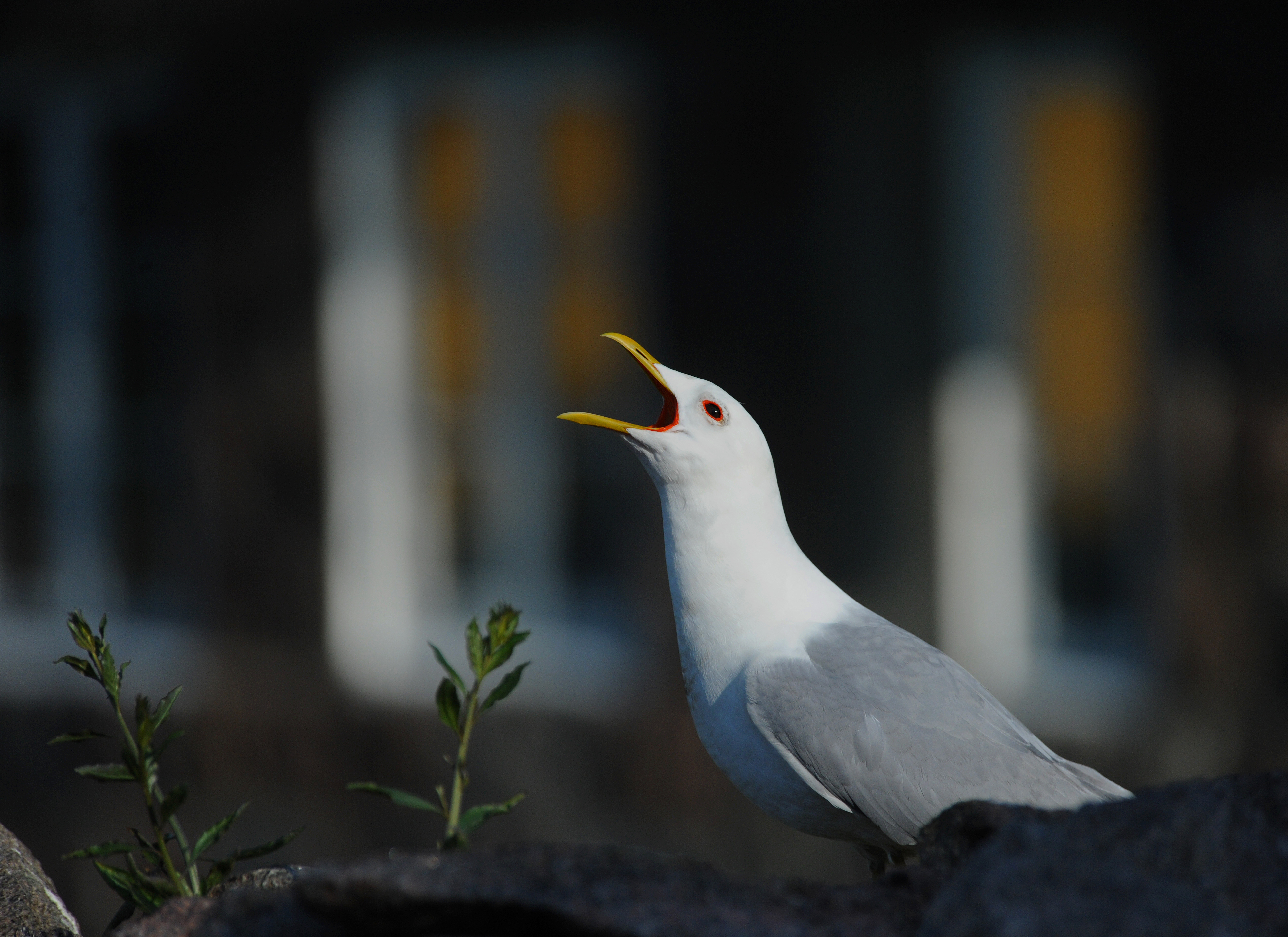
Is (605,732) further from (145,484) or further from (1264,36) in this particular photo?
(1264,36)

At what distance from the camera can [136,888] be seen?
1.46m

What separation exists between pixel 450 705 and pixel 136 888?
443 mm

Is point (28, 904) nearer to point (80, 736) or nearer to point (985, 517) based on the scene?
point (80, 736)

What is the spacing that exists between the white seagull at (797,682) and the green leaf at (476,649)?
549 mm

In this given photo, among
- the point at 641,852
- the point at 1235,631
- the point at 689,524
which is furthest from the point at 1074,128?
the point at 641,852

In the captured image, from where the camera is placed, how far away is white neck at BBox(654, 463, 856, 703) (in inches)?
75.3

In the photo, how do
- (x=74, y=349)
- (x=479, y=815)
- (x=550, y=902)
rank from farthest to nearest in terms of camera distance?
(x=74, y=349), (x=479, y=815), (x=550, y=902)

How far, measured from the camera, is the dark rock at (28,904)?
1.59m

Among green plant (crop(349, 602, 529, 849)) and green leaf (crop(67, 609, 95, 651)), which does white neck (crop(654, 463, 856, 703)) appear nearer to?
green plant (crop(349, 602, 529, 849))

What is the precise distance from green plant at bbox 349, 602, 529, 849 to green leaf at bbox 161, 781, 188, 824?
0.16 meters

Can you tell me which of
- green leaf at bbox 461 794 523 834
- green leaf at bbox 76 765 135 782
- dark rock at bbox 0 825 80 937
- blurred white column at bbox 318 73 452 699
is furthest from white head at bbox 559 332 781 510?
blurred white column at bbox 318 73 452 699

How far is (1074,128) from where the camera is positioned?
4480 millimetres

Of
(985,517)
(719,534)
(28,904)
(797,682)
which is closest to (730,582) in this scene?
(719,534)

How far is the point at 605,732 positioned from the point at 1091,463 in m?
1.99
